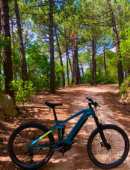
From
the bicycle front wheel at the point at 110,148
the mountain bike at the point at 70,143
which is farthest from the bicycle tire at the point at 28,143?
the bicycle front wheel at the point at 110,148

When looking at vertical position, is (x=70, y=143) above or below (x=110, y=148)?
above

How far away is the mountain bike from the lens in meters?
2.56

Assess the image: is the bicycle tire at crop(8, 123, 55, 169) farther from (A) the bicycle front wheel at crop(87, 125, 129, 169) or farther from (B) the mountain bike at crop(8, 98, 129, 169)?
(A) the bicycle front wheel at crop(87, 125, 129, 169)

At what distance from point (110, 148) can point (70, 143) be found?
799mm

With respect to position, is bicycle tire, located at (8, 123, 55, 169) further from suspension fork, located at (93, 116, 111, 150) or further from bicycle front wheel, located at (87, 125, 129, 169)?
suspension fork, located at (93, 116, 111, 150)

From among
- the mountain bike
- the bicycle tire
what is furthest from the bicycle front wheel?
the bicycle tire

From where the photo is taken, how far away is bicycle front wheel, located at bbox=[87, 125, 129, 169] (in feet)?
8.46

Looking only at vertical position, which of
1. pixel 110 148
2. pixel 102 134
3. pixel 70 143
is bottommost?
pixel 110 148

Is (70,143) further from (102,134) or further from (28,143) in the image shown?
(28,143)

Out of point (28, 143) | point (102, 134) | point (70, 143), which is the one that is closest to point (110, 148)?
point (102, 134)

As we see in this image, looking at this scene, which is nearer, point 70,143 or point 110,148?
point 70,143

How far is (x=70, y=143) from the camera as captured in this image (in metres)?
2.57

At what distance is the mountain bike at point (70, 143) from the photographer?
256 centimetres

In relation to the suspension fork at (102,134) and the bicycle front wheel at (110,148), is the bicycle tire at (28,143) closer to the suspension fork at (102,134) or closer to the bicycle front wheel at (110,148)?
the bicycle front wheel at (110,148)
